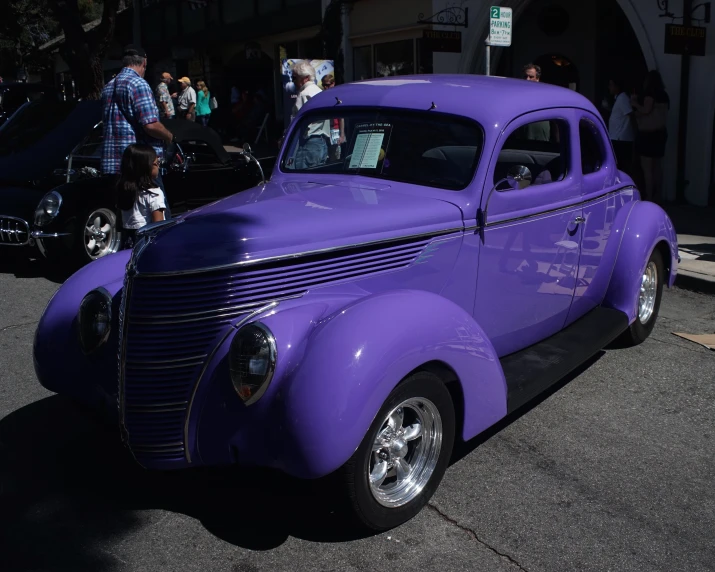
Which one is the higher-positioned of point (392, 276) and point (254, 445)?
point (392, 276)

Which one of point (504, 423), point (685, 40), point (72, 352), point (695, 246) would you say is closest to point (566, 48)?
point (685, 40)

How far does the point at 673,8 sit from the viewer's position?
10.2 meters

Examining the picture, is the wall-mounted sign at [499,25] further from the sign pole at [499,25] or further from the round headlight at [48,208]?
the round headlight at [48,208]

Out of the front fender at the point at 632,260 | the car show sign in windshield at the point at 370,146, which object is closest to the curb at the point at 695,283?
the front fender at the point at 632,260

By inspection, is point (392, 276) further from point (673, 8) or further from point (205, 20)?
point (205, 20)

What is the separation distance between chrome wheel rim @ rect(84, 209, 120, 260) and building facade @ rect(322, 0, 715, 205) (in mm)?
6209

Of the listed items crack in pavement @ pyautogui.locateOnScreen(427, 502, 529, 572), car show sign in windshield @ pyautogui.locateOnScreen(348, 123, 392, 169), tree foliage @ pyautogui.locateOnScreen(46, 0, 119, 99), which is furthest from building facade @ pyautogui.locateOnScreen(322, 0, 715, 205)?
crack in pavement @ pyautogui.locateOnScreen(427, 502, 529, 572)

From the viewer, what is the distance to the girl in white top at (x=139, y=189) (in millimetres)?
5855

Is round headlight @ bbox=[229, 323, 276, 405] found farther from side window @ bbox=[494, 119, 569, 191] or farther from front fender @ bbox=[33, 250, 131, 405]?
side window @ bbox=[494, 119, 569, 191]

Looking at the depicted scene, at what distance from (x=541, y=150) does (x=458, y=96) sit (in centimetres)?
82

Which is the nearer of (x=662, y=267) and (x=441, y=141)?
(x=441, y=141)

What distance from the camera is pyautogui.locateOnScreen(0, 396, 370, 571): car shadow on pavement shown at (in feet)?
10.2

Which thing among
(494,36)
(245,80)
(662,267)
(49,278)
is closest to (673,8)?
(494,36)

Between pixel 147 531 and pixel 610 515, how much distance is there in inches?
77.3
